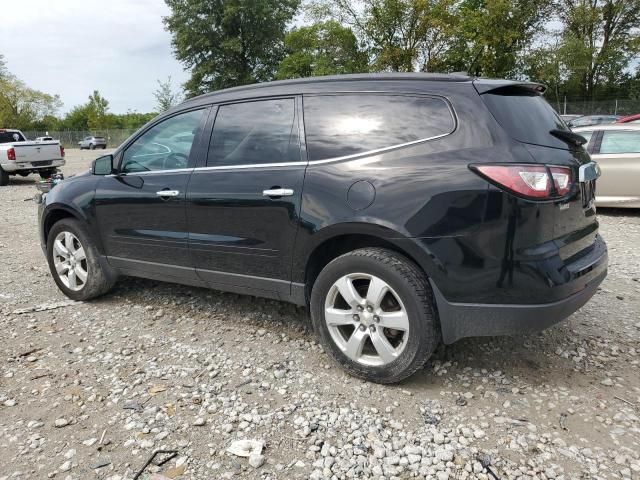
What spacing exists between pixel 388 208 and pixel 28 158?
620 inches

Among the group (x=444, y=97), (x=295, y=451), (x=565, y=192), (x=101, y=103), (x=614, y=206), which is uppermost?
(x=101, y=103)

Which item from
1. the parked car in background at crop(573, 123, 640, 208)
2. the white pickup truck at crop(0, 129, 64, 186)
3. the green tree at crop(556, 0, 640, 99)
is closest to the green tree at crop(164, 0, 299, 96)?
the green tree at crop(556, 0, 640, 99)

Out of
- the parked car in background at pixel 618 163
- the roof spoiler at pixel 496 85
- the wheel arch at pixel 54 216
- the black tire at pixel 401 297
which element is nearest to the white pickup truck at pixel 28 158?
the wheel arch at pixel 54 216

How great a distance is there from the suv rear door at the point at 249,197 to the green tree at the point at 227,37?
43704 millimetres

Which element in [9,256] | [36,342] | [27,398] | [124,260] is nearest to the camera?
[27,398]

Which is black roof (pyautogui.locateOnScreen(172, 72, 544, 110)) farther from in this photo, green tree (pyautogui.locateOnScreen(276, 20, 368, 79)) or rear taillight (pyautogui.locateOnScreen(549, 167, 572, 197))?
green tree (pyautogui.locateOnScreen(276, 20, 368, 79))

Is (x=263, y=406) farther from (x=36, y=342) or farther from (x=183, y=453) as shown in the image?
(x=36, y=342)

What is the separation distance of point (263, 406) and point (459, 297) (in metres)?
1.24

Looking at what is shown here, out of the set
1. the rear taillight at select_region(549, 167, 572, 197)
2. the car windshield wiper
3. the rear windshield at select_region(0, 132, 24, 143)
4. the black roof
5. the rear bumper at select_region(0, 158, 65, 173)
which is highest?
the rear windshield at select_region(0, 132, 24, 143)

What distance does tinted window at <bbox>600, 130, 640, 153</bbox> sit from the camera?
7.90 m

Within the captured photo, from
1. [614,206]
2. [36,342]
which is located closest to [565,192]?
[36,342]

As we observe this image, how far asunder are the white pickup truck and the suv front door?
13.2 meters

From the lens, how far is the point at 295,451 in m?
2.44

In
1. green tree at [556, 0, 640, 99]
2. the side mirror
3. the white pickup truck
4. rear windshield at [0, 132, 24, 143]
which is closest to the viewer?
the side mirror
